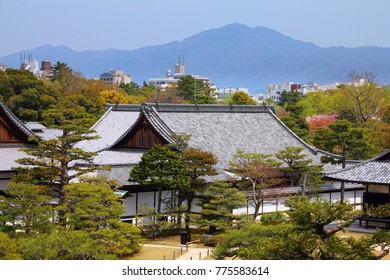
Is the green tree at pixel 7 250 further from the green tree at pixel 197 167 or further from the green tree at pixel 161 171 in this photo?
the green tree at pixel 197 167

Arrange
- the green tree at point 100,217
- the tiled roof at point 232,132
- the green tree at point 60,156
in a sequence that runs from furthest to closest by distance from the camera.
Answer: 1. the tiled roof at point 232,132
2. the green tree at point 60,156
3. the green tree at point 100,217

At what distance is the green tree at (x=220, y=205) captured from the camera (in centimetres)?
1684

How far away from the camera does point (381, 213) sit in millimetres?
9516

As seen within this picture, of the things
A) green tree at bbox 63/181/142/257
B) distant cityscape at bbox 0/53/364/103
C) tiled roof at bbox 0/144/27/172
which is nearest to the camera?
green tree at bbox 63/181/142/257

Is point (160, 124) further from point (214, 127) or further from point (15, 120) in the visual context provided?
point (15, 120)

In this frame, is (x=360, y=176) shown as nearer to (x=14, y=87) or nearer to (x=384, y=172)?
(x=384, y=172)

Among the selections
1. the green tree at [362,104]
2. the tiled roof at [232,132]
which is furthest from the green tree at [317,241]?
the green tree at [362,104]

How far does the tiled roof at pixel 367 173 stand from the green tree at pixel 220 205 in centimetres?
334

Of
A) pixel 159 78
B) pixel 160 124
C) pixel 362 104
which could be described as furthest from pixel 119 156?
pixel 159 78

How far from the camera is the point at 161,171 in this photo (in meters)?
17.5

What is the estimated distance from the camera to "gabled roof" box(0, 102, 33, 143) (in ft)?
61.9

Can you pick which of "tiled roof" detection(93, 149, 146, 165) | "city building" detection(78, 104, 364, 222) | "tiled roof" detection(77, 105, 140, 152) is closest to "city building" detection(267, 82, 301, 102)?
"tiled roof" detection(77, 105, 140, 152)

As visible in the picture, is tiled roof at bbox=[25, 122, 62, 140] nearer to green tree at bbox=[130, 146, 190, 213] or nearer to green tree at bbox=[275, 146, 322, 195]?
green tree at bbox=[275, 146, 322, 195]

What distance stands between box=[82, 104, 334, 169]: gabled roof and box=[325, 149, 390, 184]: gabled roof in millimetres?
3745
